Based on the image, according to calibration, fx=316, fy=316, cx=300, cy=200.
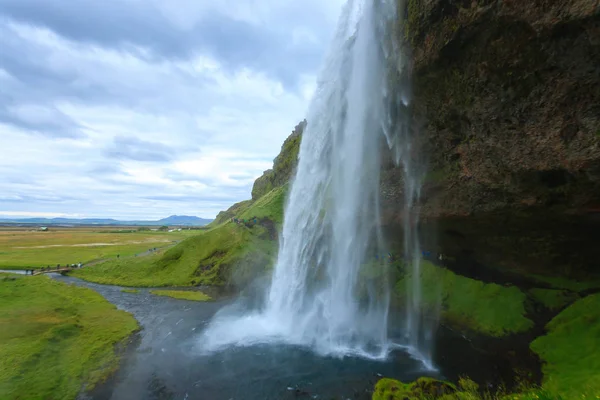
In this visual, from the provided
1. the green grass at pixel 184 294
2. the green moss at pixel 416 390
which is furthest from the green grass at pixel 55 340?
the green moss at pixel 416 390

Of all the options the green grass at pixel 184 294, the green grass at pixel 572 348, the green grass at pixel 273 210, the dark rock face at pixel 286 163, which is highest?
the dark rock face at pixel 286 163

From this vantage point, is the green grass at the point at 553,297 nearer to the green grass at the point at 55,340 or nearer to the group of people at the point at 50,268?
the green grass at the point at 55,340

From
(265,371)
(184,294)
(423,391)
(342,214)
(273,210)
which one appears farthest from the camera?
(273,210)

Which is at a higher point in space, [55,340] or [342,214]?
[342,214]

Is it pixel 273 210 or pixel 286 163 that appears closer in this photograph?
pixel 273 210

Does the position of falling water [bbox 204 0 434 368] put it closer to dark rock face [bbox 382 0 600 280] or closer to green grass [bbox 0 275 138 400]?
dark rock face [bbox 382 0 600 280]

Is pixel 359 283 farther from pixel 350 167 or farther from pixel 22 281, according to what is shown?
pixel 22 281

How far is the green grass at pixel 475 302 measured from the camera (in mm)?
26312

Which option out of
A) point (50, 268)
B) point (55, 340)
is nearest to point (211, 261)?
point (55, 340)

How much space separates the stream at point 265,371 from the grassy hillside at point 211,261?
23503 mm

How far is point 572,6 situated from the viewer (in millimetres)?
15055

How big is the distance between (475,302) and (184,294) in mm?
35944

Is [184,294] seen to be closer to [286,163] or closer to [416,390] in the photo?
[416,390]

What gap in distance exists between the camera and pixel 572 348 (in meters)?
20.4
